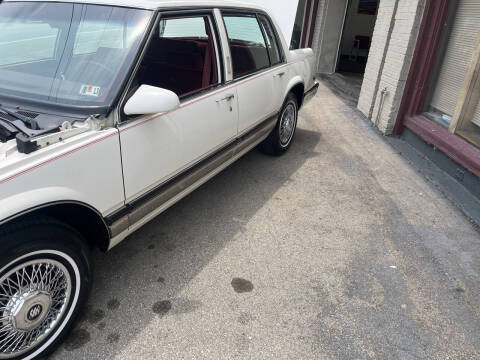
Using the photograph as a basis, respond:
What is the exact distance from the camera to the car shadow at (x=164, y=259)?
254 cm

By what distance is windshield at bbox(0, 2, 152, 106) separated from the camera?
97.3 inches

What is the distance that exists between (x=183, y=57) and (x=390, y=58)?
14.0 feet

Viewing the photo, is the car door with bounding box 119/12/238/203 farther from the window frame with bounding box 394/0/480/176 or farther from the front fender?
the window frame with bounding box 394/0/480/176

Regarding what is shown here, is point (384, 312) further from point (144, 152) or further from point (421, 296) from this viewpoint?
point (144, 152)

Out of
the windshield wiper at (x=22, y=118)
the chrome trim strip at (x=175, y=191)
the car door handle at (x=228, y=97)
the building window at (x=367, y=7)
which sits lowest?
the chrome trim strip at (x=175, y=191)

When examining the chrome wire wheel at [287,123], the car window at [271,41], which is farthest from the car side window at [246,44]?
the chrome wire wheel at [287,123]

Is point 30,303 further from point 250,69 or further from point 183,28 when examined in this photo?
point 250,69

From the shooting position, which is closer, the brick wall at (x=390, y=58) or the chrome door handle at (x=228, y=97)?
the chrome door handle at (x=228, y=97)

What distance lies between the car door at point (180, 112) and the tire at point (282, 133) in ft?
4.66

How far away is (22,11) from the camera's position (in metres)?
2.95

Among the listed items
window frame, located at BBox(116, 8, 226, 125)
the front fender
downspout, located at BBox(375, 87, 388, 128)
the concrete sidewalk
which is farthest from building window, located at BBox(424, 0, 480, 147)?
window frame, located at BBox(116, 8, 226, 125)

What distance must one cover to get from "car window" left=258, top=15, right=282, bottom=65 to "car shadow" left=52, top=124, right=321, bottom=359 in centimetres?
144

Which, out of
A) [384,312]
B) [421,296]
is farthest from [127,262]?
[421,296]

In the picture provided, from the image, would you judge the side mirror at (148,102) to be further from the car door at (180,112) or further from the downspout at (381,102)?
the downspout at (381,102)
